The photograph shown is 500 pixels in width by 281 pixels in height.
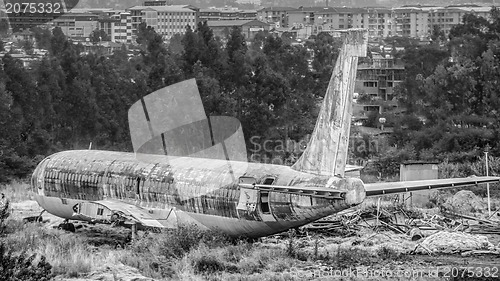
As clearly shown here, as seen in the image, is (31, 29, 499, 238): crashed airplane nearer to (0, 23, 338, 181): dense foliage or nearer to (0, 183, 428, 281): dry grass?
(0, 183, 428, 281): dry grass

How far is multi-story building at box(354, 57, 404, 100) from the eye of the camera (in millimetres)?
99719

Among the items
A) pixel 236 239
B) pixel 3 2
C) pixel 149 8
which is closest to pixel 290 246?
pixel 236 239

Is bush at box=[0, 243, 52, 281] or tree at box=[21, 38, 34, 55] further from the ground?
bush at box=[0, 243, 52, 281]

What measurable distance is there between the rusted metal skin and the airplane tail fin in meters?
0.50

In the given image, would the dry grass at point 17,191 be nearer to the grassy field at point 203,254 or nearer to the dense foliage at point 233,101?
the dense foliage at point 233,101

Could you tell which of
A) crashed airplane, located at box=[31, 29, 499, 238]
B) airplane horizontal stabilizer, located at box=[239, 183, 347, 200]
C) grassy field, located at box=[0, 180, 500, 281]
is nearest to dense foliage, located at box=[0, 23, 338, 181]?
crashed airplane, located at box=[31, 29, 499, 238]

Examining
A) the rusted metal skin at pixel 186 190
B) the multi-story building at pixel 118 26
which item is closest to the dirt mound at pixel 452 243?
the rusted metal skin at pixel 186 190

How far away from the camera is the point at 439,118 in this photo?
216 ft

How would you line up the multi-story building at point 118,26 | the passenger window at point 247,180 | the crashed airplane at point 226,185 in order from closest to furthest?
the crashed airplane at point 226,185 < the passenger window at point 247,180 < the multi-story building at point 118,26

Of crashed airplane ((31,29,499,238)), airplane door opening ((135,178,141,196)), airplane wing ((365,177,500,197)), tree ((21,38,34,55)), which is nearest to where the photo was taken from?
airplane wing ((365,177,500,197))

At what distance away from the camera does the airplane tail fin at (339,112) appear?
27078mm

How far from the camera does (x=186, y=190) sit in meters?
30.9

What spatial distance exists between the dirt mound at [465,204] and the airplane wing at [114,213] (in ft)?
39.4

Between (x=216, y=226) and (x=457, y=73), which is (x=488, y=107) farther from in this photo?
(x=216, y=226)
